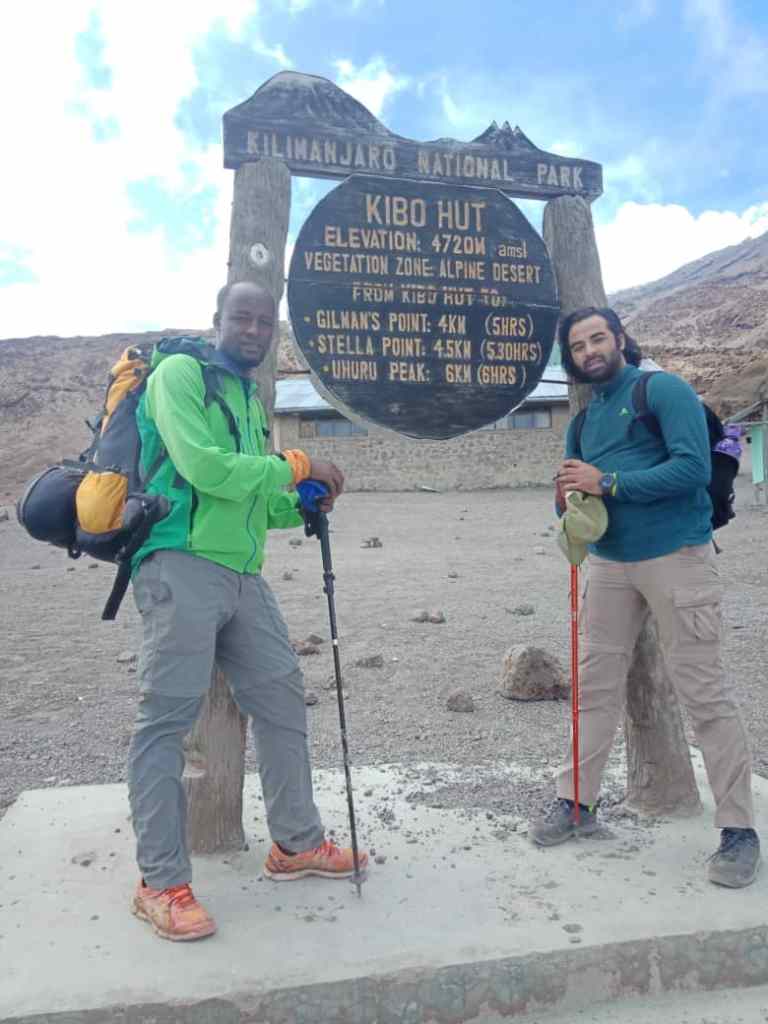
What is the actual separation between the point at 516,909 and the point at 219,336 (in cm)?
214

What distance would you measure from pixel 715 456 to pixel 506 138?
5.75 ft

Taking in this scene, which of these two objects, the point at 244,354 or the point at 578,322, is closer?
the point at 244,354

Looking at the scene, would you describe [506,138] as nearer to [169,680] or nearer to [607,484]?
[607,484]

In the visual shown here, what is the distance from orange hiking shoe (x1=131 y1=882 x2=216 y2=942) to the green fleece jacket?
1022 millimetres

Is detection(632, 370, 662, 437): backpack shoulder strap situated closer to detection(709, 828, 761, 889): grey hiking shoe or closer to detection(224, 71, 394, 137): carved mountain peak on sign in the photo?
detection(709, 828, 761, 889): grey hiking shoe

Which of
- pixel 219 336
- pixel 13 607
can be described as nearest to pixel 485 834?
pixel 219 336

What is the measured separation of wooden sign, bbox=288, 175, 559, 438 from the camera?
11.7 feet

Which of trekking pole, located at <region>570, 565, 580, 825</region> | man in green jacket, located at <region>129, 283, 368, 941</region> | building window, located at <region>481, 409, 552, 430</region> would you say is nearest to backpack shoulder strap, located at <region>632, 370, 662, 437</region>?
trekking pole, located at <region>570, 565, 580, 825</region>

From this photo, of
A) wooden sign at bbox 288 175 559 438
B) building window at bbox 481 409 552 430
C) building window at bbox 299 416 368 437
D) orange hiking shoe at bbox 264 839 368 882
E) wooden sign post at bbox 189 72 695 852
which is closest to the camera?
orange hiking shoe at bbox 264 839 368 882

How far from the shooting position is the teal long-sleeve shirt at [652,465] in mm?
2928

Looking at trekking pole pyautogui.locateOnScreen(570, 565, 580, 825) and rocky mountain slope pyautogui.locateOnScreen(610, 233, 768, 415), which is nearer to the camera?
trekking pole pyautogui.locateOnScreen(570, 565, 580, 825)

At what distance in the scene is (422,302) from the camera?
12.1ft

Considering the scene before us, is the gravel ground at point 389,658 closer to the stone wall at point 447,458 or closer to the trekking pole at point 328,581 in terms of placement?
the trekking pole at point 328,581

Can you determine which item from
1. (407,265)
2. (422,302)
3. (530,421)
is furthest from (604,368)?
(530,421)
